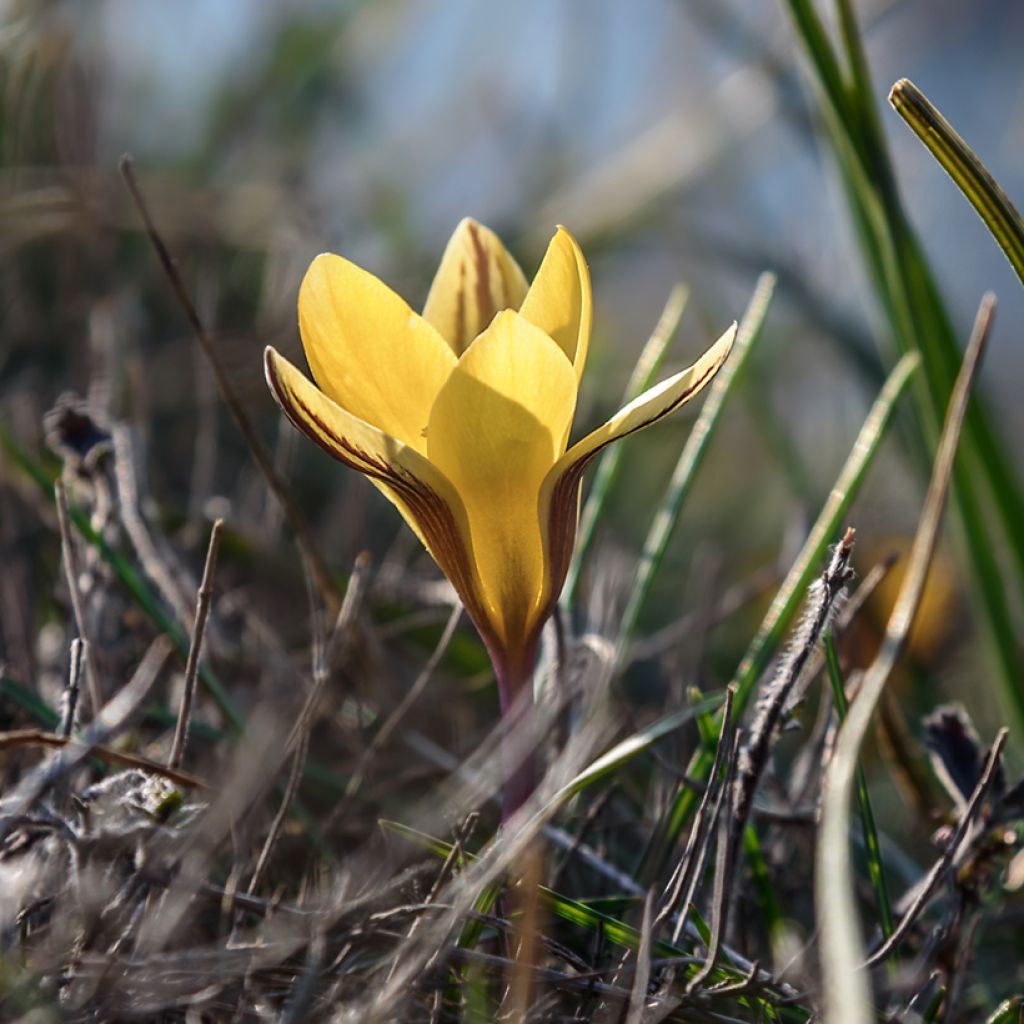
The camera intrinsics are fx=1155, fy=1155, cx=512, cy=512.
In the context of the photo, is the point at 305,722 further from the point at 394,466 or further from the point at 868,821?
the point at 868,821

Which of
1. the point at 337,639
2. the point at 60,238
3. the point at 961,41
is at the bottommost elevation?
the point at 337,639

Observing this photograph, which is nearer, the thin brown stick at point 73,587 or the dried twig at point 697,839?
the dried twig at point 697,839

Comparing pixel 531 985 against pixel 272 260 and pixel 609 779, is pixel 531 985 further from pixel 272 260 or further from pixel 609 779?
pixel 272 260

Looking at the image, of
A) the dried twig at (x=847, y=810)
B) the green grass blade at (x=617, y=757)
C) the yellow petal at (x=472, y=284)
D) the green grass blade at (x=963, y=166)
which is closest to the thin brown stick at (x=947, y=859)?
the dried twig at (x=847, y=810)

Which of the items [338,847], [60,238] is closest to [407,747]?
[338,847]

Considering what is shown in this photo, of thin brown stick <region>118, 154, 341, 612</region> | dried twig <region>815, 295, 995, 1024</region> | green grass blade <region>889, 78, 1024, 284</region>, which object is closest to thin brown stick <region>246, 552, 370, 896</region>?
thin brown stick <region>118, 154, 341, 612</region>

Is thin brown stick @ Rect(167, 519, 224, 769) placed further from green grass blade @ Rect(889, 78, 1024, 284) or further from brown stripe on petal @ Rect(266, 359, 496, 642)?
Answer: green grass blade @ Rect(889, 78, 1024, 284)

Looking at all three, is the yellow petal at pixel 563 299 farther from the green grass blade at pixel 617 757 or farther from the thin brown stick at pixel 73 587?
the thin brown stick at pixel 73 587
